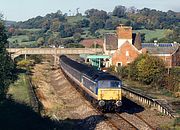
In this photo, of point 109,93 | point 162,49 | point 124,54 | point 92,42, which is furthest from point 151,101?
point 92,42

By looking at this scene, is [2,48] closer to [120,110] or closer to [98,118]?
[98,118]

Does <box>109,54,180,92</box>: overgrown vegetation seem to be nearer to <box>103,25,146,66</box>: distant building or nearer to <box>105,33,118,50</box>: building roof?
<box>103,25,146,66</box>: distant building

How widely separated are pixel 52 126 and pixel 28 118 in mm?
1663

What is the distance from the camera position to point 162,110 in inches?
1331

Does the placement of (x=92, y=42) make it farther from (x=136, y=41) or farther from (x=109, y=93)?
(x=109, y=93)

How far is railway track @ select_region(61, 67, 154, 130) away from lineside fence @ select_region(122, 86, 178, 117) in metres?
2.33

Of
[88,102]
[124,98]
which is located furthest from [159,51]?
[88,102]

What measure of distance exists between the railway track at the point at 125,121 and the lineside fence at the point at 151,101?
2.33m

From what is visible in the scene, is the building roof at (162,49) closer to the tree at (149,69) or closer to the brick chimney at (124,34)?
the brick chimney at (124,34)

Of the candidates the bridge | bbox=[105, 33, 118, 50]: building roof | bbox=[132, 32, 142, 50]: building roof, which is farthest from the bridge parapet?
bbox=[132, 32, 142, 50]: building roof

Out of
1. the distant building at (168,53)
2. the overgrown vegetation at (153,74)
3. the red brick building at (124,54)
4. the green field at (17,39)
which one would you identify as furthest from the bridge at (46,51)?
the green field at (17,39)

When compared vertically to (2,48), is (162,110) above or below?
below

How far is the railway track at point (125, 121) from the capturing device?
26.6 m

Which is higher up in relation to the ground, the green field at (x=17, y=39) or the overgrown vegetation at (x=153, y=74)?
the green field at (x=17, y=39)
